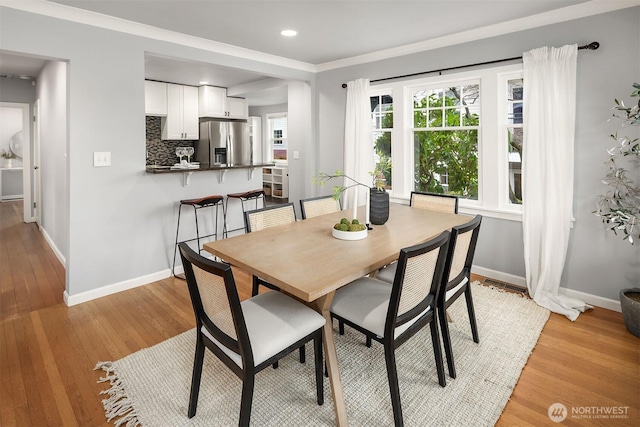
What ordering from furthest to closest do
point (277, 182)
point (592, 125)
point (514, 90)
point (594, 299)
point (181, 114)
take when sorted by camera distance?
point (277, 182) → point (181, 114) → point (514, 90) → point (594, 299) → point (592, 125)

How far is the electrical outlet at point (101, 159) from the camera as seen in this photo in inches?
122

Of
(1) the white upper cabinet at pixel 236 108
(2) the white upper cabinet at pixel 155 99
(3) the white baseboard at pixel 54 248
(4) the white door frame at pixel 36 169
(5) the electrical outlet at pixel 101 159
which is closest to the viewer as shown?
(5) the electrical outlet at pixel 101 159

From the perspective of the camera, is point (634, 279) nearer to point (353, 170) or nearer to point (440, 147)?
point (440, 147)

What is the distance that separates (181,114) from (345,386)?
18.6 feet

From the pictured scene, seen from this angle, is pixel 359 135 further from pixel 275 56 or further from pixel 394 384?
pixel 394 384

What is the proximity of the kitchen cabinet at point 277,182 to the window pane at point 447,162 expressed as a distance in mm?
4745

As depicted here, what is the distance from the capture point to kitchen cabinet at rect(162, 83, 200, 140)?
616cm

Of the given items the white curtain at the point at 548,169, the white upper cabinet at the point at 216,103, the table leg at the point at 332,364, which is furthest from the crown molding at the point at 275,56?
the table leg at the point at 332,364

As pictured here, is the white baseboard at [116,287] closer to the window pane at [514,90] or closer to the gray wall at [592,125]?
the gray wall at [592,125]

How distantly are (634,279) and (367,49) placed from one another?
3.32 meters

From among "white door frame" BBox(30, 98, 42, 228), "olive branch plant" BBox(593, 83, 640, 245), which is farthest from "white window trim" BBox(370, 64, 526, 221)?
"white door frame" BBox(30, 98, 42, 228)

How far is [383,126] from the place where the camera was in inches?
175

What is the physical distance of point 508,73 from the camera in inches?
132

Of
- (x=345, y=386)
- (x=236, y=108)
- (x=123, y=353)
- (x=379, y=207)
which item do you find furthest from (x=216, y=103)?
(x=345, y=386)
